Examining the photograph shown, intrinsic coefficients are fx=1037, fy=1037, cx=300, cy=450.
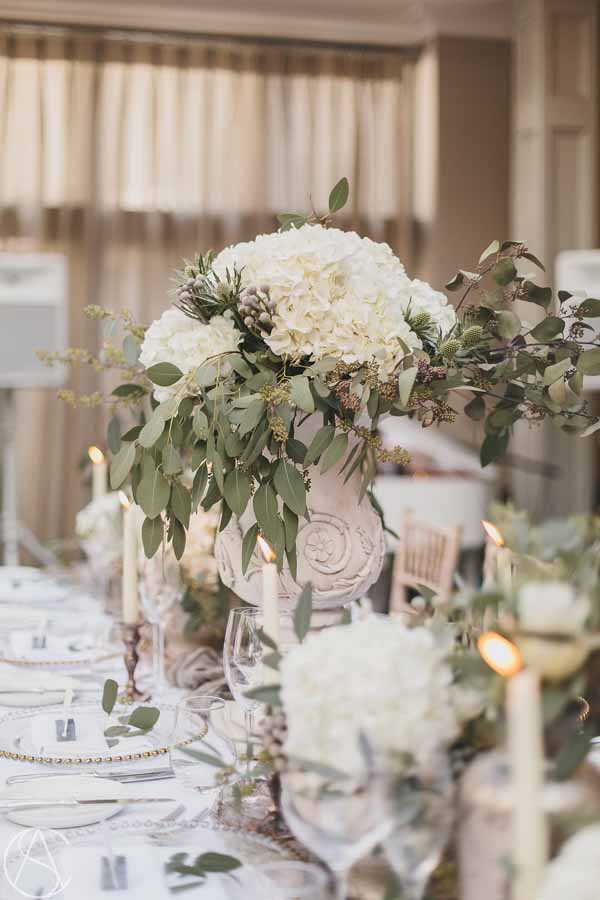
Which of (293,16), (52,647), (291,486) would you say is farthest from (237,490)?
(293,16)

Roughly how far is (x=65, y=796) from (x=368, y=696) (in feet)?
1.55

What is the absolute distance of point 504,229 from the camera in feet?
20.5

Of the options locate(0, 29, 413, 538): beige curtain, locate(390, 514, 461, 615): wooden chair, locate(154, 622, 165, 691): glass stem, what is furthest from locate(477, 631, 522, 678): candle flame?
locate(0, 29, 413, 538): beige curtain

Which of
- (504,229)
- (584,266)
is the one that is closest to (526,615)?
(584,266)

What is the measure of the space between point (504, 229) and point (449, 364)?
5.37 meters

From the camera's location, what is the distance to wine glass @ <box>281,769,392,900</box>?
66 cm

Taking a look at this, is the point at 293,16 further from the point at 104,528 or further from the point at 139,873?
the point at 139,873

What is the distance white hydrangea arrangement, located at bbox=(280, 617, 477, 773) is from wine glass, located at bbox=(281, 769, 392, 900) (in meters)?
0.01

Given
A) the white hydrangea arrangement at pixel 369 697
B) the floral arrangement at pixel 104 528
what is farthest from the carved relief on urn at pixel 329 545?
the floral arrangement at pixel 104 528

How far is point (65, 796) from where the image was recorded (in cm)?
103

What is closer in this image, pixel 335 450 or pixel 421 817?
pixel 421 817

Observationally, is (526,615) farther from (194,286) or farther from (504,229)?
(504,229)

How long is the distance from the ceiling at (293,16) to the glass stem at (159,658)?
4979 mm

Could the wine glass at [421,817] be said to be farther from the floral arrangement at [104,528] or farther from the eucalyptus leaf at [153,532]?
the floral arrangement at [104,528]
